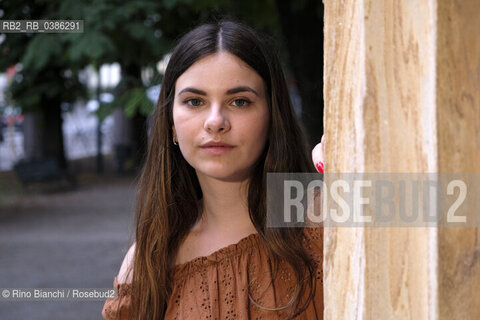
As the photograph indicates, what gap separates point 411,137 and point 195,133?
2.97 ft

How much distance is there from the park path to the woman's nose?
2709 mm

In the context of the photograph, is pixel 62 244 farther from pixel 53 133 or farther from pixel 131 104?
pixel 53 133

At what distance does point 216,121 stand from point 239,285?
55 centimetres

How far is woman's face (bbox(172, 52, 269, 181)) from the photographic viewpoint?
5.99 feet

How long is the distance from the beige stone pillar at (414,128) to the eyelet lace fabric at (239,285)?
0.81 m

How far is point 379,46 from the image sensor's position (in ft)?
3.49

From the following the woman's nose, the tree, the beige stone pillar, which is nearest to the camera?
the beige stone pillar

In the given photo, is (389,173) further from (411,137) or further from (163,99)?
(163,99)

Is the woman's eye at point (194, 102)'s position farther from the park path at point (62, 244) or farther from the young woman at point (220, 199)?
the park path at point (62, 244)

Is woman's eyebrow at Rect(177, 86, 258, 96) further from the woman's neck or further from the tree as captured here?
the tree

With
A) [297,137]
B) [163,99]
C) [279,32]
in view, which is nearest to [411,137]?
[297,137]

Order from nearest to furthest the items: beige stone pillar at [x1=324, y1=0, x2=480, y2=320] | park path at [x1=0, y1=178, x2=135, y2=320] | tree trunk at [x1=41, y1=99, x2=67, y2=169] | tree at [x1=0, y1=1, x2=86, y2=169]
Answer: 1. beige stone pillar at [x1=324, y1=0, x2=480, y2=320]
2. tree at [x1=0, y1=1, x2=86, y2=169]
3. park path at [x1=0, y1=178, x2=135, y2=320]
4. tree trunk at [x1=41, y1=99, x2=67, y2=169]

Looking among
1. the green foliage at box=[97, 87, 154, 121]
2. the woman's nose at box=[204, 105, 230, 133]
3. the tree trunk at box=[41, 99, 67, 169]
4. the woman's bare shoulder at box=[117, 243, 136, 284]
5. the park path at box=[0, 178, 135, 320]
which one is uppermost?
the tree trunk at box=[41, 99, 67, 169]

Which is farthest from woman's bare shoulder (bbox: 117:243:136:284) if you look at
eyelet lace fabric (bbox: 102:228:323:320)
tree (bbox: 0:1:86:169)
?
tree (bbox: 0:1:86:169)
